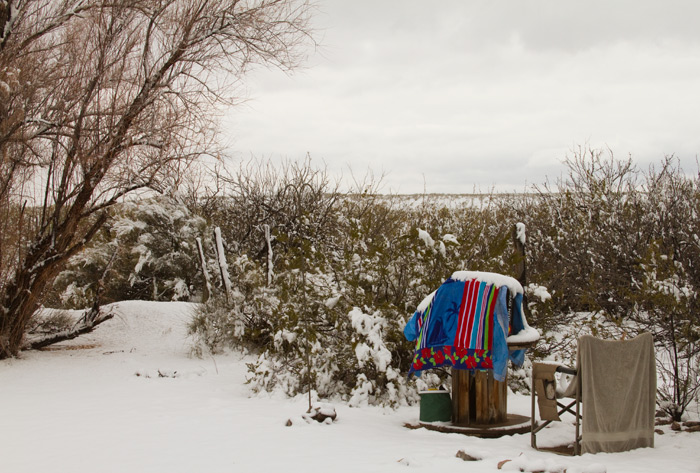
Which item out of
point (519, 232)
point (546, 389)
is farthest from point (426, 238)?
point (546, 389)

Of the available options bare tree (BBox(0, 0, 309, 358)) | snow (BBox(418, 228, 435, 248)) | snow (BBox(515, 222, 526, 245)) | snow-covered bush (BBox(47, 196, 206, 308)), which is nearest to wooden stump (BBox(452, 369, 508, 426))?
snow (BBox(418, 228, 435, 248))

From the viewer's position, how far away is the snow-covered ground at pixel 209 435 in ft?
19.3

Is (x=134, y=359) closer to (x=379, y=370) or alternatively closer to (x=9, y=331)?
(x=9, y=331)

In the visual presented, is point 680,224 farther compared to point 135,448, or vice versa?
point 680,224

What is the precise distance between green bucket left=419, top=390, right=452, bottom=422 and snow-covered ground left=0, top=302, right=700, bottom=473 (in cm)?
34

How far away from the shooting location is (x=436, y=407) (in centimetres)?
770

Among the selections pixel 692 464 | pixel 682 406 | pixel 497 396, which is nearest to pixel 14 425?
pixel 497 396

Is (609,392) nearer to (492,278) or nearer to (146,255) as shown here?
(492,278)

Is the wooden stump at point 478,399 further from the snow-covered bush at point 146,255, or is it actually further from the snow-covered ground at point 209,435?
the snow-covered bush at point 146,255

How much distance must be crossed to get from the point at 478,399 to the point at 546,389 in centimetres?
122

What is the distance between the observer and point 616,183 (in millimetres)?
20125

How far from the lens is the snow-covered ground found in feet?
19.3

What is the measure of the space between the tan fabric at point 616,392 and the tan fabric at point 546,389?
0.31m

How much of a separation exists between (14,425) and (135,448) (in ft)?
6.93
